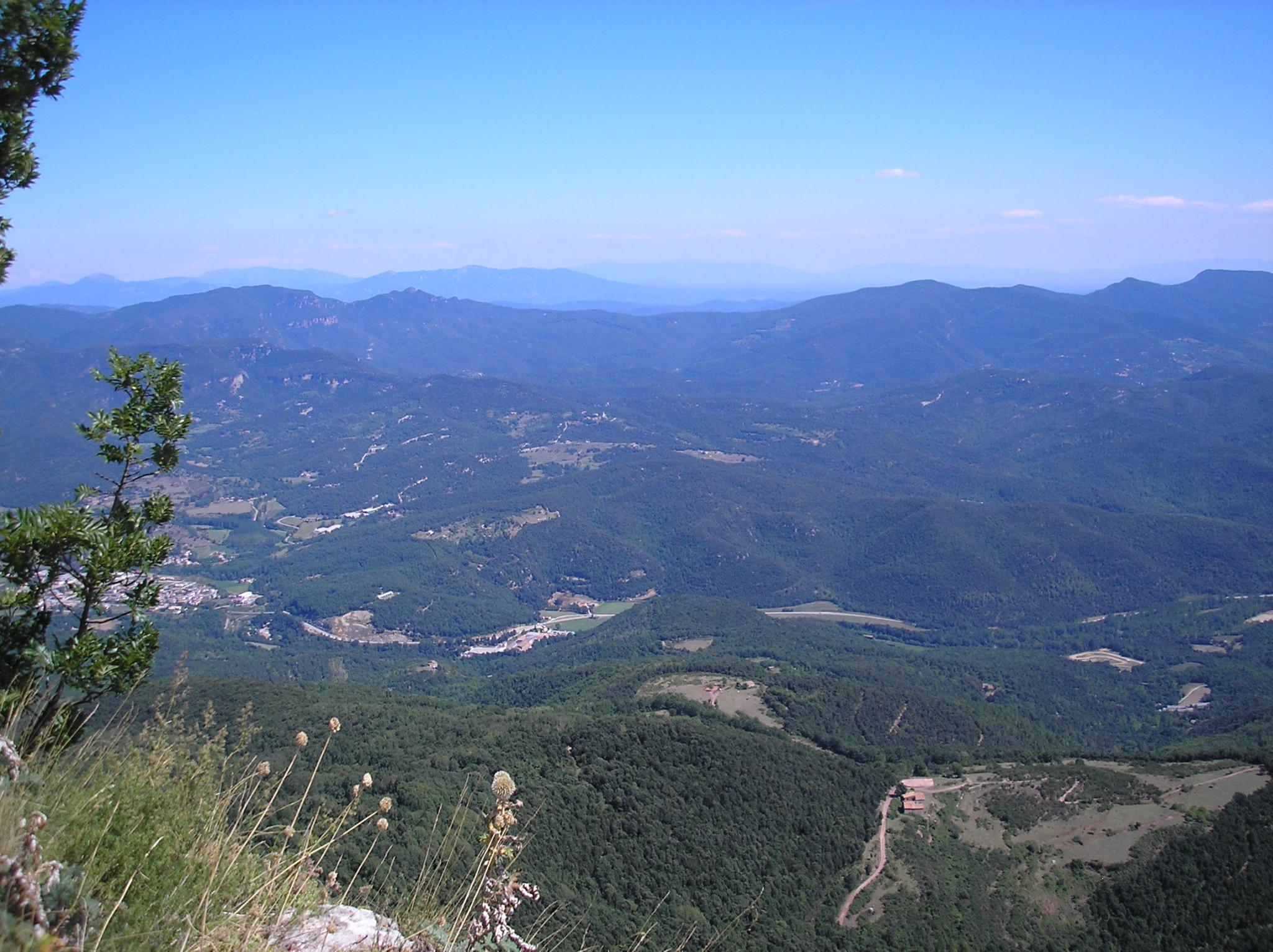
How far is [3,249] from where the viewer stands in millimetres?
7934

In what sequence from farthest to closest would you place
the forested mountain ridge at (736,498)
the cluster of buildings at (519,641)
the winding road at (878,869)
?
the forested mountain ridge at (736,498), the cluster of buildings at (519,641), the winding road at (878,869)

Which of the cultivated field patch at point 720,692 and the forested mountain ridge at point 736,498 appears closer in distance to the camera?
the cultivated field patch at point 720,692

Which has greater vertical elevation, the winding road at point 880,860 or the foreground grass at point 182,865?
the foreground grass at point 182,865

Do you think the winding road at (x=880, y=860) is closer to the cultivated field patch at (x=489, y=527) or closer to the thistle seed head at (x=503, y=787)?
the thistle seed head at (x=503, y=787)

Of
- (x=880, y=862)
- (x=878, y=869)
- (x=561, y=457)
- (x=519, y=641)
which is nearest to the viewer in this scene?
(x=878, y=869)

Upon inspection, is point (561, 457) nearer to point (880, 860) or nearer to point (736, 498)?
point (736, 498)

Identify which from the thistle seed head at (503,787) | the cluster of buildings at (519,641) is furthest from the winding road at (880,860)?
the cluster of buildings at (519,641)

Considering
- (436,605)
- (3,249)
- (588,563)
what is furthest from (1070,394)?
(3,249)

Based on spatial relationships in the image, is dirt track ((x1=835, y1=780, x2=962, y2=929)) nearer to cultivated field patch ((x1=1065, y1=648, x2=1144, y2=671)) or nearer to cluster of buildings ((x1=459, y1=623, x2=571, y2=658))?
cultivated field patch ((x1=1065, y1=648, x2=1144, y2=671))

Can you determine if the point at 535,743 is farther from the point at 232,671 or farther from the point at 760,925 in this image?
the point at 232,671

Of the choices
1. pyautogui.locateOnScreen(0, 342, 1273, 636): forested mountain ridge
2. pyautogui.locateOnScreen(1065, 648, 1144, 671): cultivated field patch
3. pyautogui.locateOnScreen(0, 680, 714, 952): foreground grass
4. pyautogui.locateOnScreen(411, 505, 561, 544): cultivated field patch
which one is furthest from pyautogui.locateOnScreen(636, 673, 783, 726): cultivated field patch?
pyautogui.locateOnScreen(411, 505, 561, 544): cultivated field patch

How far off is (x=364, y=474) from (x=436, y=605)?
210ft

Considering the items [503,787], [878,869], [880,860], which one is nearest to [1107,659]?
[880,860]

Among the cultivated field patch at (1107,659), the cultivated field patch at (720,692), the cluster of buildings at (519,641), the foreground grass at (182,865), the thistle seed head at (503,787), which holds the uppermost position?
the thistle seed head at (503,787)
